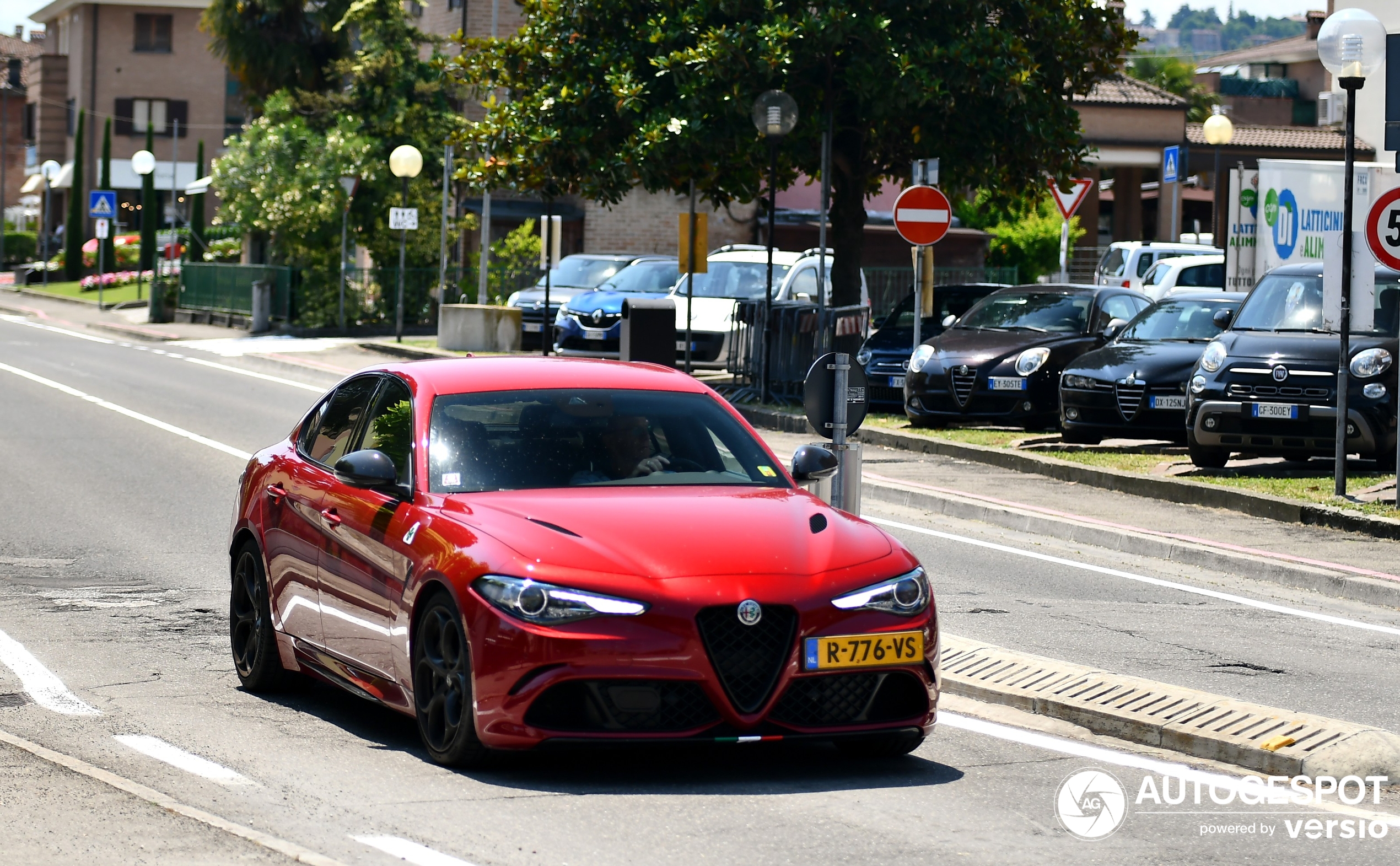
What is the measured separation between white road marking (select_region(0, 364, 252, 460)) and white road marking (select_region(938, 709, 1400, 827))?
1116 cm

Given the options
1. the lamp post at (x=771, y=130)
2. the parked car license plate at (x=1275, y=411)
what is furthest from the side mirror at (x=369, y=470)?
the lamp post at (x=771, y=130)

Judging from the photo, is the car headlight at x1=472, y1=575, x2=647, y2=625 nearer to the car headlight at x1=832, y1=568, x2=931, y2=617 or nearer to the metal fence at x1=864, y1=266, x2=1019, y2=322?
the car headlight at x1=832, y1=568, x2=931, y2=617

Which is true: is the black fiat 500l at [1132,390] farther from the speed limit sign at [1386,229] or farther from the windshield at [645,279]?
the windshield at [645,279]

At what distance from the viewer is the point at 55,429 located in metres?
21.7

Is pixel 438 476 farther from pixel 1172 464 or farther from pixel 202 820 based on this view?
pixel 1172 464

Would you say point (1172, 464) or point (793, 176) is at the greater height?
point (793, 176)

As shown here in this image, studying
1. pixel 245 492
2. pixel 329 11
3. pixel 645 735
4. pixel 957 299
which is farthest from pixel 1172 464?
pixel 329 11

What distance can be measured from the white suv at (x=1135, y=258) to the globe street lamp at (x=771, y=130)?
8.73 m

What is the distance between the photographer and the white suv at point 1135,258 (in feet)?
107

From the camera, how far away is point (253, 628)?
28.0 feet

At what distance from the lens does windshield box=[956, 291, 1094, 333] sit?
22531mm

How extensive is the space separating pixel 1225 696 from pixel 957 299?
1758 centimetres

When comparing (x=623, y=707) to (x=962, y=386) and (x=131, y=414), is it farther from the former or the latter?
(x=131, y=414)

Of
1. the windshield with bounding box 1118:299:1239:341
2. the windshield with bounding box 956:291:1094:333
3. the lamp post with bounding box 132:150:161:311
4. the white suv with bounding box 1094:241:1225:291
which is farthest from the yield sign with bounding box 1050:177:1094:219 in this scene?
the lamp post with bounding box 132:150:161:311
